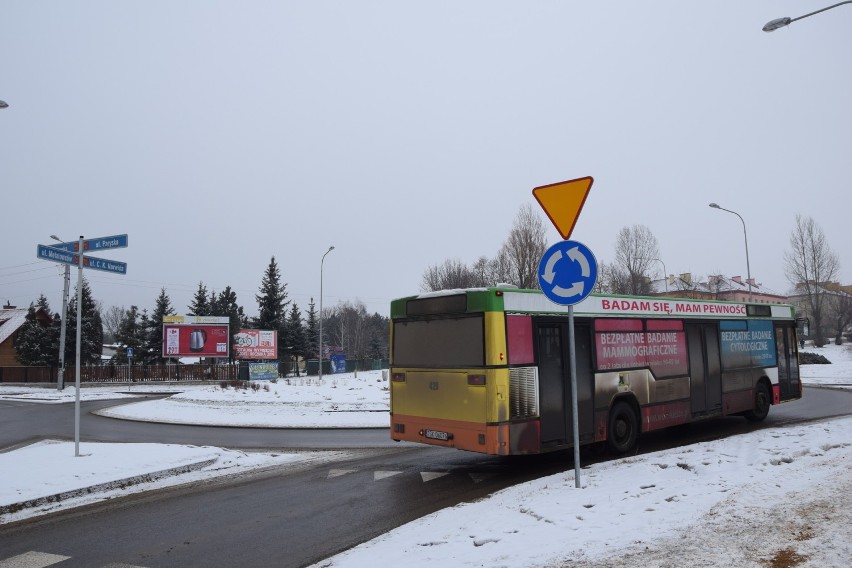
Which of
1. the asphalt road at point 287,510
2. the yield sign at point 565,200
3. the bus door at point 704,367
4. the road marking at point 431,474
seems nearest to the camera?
the asphalt road at point 287,510

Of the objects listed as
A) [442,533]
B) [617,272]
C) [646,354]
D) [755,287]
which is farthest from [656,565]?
[755,287]

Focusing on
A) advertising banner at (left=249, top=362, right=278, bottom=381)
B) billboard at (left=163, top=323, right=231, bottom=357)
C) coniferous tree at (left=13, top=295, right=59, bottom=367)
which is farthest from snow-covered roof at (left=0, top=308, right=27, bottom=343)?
advertising banner at (left=249, top=362, right=278, bottom=381)

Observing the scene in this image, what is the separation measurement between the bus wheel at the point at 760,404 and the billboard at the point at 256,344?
4110cm

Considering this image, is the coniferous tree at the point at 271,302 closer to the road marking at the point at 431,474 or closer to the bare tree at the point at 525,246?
the bare tree at the point at 525,246

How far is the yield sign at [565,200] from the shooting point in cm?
655

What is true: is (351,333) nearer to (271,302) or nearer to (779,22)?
(271,302)

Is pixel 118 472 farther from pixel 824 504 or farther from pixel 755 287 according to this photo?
pixel 755 287

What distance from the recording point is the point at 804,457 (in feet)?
25.8

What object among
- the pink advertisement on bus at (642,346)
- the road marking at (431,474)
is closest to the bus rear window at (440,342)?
the road marking at (431,474)

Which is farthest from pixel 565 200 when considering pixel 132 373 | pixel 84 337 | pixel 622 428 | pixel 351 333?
pixel 351 333

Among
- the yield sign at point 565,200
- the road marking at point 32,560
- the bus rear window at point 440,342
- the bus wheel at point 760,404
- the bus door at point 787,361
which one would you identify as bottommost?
the road marking at point 32,560

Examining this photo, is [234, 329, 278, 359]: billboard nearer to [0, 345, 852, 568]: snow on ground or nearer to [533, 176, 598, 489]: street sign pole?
[0, 345, 852, 568]: snow on ground

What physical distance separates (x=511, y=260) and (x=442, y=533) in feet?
142

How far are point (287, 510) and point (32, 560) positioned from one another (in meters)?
2.72
